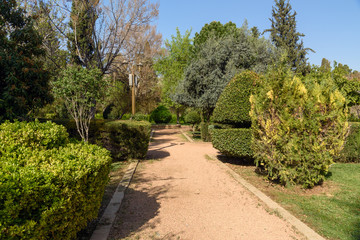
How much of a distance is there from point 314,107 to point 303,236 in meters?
3.08

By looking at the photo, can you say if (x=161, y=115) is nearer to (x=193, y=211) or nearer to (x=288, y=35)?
(x=288, y=35)

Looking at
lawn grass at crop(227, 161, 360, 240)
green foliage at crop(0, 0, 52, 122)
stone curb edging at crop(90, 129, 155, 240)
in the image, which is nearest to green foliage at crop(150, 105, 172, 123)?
green foliage at crop(0, 0, 52, 122)

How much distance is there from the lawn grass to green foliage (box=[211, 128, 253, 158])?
89 centimetres

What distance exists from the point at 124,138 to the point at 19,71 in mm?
4110

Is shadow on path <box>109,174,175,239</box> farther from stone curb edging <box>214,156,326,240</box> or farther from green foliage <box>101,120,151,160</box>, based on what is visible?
green foliage <box>101,120,151,160</box>

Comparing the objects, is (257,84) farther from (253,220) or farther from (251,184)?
(253,220)

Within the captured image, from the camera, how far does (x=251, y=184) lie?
20.4ft

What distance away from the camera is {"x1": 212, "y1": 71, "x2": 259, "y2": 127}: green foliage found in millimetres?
8477

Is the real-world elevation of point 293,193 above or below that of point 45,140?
below

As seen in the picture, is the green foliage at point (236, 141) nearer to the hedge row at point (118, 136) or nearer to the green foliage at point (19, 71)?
the hedge row at point (118, 136)

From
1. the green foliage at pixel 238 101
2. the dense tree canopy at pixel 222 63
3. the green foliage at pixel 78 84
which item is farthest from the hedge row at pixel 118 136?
the dense tree canopy at pixel 222 63

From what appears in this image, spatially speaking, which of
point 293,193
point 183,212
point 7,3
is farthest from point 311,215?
point 7,3

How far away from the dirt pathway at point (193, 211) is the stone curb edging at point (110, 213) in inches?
4.2

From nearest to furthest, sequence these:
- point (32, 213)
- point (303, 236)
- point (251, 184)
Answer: point (32, 213) < point (303, 236) < point (251, 184)
